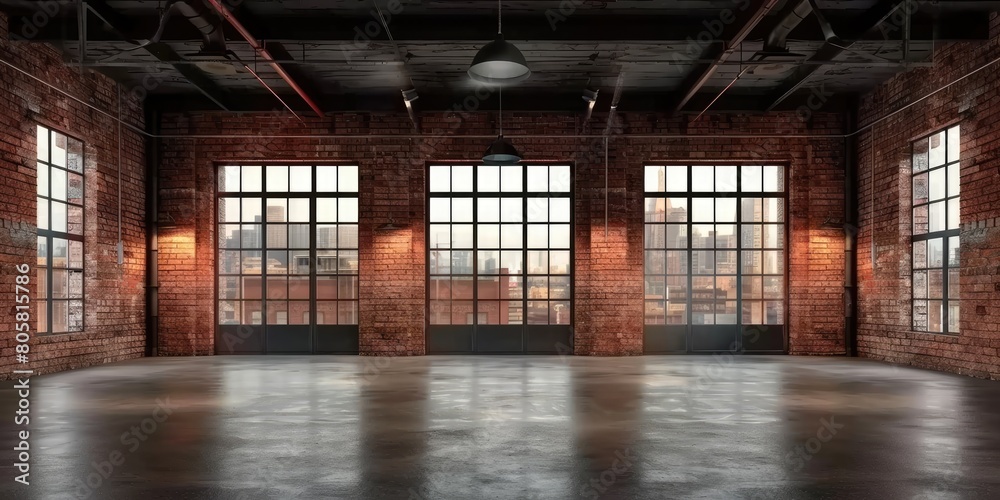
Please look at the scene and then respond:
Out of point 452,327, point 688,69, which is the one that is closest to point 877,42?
point 688,69

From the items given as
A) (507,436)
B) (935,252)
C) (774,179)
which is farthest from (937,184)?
(507,436)

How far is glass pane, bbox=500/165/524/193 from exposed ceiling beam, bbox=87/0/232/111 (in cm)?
435

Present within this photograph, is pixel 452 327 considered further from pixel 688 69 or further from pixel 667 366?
pixel 688 69

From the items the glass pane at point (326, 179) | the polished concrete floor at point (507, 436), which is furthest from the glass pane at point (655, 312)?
the glass pane at point (326, 179)

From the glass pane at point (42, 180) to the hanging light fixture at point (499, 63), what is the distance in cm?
609

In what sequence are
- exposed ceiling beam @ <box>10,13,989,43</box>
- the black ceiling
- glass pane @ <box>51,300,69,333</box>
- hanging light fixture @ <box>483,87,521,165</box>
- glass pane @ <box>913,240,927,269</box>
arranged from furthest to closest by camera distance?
glass pane @ <box>913,240,927,269</box> → hanging light fixture @ <box>483,87,521,165</box> → glass pane @ <box>51,300,69,333</box> → exposed ceiling beam @ <box>10,13,989,43</box> → the black ceiling

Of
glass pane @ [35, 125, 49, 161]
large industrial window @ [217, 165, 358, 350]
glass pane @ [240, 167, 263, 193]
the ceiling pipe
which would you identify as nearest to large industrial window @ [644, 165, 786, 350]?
large industrial window @ [217, 165, 358, 350]

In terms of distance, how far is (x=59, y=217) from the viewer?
9.47 m

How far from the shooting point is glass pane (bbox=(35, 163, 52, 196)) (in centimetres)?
903

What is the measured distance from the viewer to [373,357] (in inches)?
442

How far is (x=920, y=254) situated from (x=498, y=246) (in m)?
5.95

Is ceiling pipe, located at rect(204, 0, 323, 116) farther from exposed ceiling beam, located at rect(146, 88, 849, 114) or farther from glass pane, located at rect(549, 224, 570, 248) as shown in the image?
glass pane, located at rect(549, 224, 570, 248)

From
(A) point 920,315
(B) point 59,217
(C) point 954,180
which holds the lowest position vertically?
(A) point 920,315

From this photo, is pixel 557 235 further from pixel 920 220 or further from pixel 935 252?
pixel 935 252
